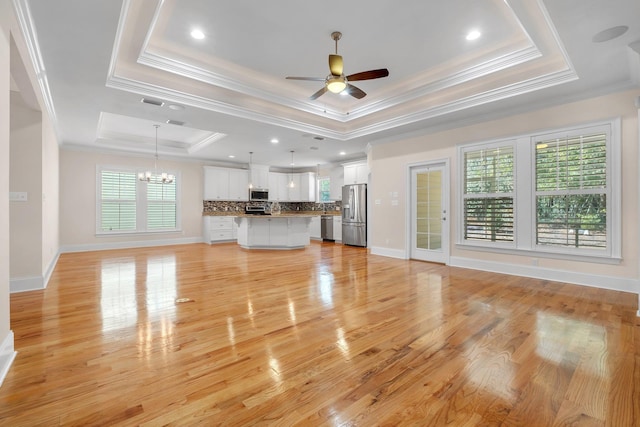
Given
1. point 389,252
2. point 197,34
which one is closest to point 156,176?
point 197,34

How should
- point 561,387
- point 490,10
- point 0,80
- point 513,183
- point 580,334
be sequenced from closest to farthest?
point 561,387, point 0,80, point 580,334, point 490,10, point 513,183

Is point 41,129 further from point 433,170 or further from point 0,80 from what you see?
point 433,170

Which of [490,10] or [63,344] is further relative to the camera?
[490,10]

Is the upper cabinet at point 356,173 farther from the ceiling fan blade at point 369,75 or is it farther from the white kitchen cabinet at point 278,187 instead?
the ceiling fan blade at point 369,75

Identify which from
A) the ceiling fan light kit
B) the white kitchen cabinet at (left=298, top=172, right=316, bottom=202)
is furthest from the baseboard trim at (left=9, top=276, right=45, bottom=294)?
the white kitchen cabinet at (left=298, top=172, right=316, bottom=202)

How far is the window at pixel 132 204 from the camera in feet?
26.0

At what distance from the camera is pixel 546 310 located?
10.7 ft

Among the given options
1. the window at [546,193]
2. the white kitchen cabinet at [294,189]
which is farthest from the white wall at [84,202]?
the window at [546,193]

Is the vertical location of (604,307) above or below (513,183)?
below

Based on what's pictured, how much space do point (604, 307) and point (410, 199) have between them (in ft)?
11.6

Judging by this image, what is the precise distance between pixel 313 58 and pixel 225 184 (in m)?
6.54

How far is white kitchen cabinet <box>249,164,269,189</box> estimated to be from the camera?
Result: 1012 cm

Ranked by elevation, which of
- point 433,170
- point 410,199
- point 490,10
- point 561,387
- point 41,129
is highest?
point 490,10

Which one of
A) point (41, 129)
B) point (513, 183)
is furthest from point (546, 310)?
point (41, 129)
